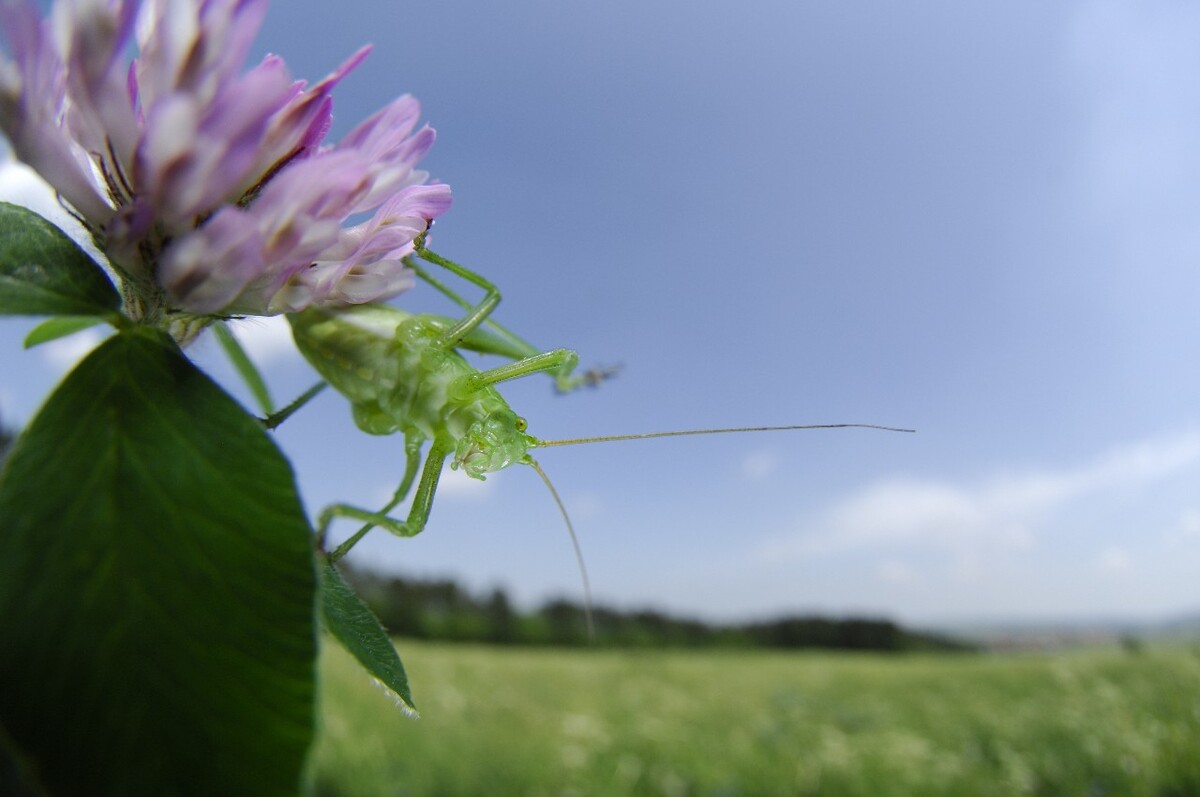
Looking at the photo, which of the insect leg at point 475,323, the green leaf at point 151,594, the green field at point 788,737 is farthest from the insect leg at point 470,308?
the green field at point 788,737

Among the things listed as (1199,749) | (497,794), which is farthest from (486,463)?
(1199,749)

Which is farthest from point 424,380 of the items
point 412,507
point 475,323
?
point 412,507

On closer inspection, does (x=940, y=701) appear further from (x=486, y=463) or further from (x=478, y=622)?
(x=478, y=622)

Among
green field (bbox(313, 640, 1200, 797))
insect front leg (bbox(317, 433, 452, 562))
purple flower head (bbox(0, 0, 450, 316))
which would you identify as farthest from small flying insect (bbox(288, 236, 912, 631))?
green field (bbox(313, 640, 1200, 797))

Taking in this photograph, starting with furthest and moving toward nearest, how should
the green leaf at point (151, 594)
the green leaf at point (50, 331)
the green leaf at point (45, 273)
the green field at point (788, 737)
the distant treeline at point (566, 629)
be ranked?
the distant treeline at point (566, 629), the green field at point (788, 737), the green leaf at point (50, 331), the green leaf at point (45, 273), the green leaf at point (151, 594)

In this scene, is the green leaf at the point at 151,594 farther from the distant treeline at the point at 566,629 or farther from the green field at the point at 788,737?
the distant treeline at the point at 566,629

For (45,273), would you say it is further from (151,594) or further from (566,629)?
(566,629)

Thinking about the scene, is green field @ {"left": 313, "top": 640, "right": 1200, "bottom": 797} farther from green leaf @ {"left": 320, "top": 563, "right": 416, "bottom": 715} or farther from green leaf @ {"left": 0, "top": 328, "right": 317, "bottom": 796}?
green leaf @ {"left": 0, "top": 328, "right": 317, "bottom": 796}
